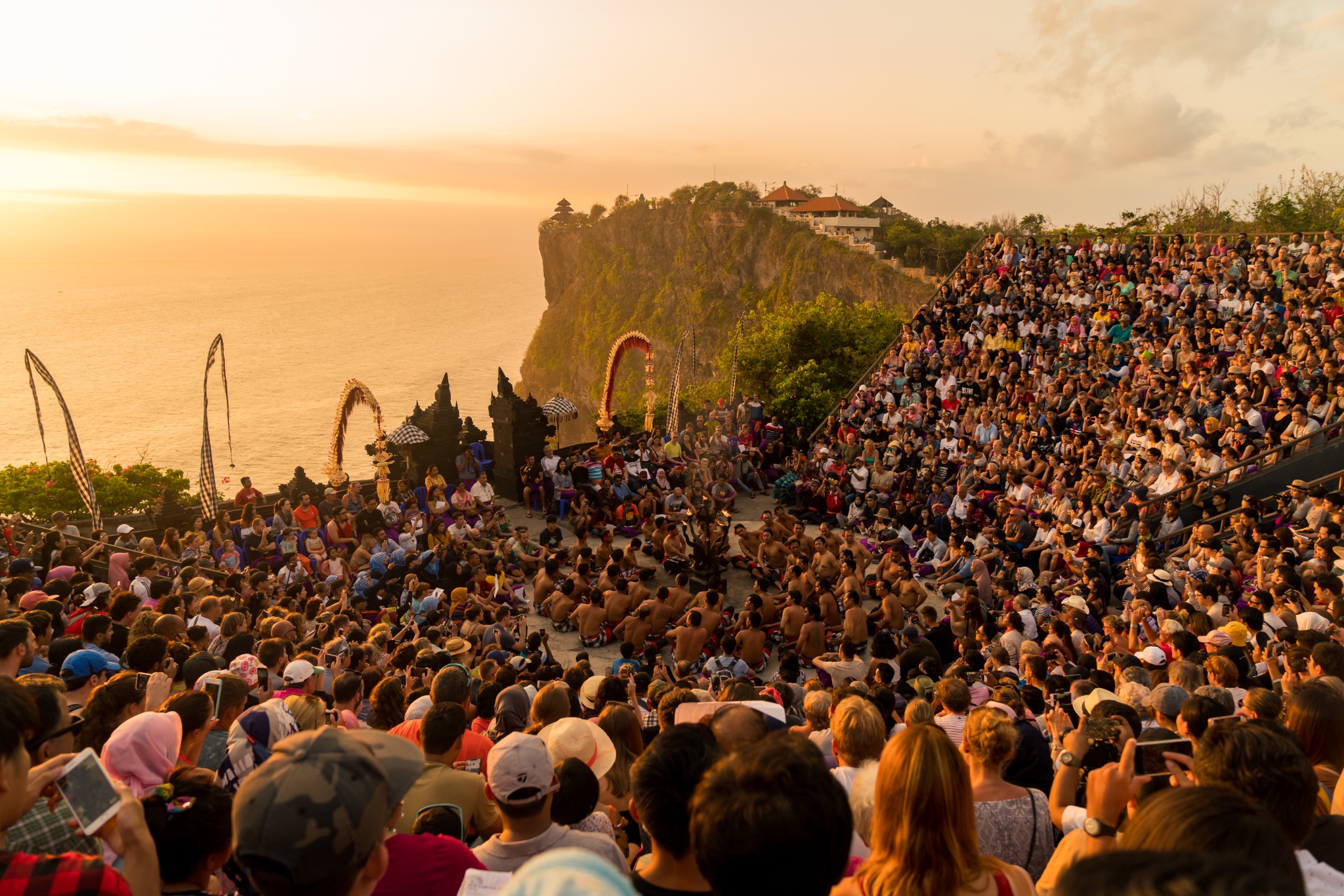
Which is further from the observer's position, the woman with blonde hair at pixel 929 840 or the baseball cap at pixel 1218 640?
the baseball cap at pixel 1218 640

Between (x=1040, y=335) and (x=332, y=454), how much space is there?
16010 millimetres

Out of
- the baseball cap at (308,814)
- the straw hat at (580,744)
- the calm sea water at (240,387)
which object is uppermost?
the baseball cap at (308,814)

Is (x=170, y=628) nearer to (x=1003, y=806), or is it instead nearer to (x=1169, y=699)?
(x=1003, y=806)

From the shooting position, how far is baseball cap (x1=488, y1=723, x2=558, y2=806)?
314 centimetres

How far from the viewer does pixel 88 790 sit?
2.54 metres

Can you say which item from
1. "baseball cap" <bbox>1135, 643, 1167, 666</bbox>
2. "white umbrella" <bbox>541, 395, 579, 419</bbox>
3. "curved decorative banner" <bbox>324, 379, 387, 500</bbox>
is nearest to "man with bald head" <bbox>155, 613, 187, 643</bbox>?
"baseball cap" <bbox>1135, 643, 1167, 666</bbox>

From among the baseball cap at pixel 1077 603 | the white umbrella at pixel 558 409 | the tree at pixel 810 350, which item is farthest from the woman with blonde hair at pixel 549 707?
the tree at pixel 810 350

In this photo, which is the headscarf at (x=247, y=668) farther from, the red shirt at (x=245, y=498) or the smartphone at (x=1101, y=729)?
the red shirt at (x=245, y=498)

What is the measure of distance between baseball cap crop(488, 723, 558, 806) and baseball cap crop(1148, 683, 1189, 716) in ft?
13.4

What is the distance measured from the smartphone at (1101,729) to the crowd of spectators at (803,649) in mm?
18

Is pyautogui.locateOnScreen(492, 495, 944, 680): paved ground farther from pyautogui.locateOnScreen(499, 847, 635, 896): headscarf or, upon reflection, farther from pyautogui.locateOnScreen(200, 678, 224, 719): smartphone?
pyautogui.locateOnScreen(499, 847, 635, 896): headscarf

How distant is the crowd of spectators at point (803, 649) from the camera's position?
2088 mm

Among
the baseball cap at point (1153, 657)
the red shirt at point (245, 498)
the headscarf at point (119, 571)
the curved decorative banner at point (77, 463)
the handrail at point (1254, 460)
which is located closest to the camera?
the baseball cap at point (1153, 657)

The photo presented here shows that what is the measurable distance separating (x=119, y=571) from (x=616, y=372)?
1366 centimetres
